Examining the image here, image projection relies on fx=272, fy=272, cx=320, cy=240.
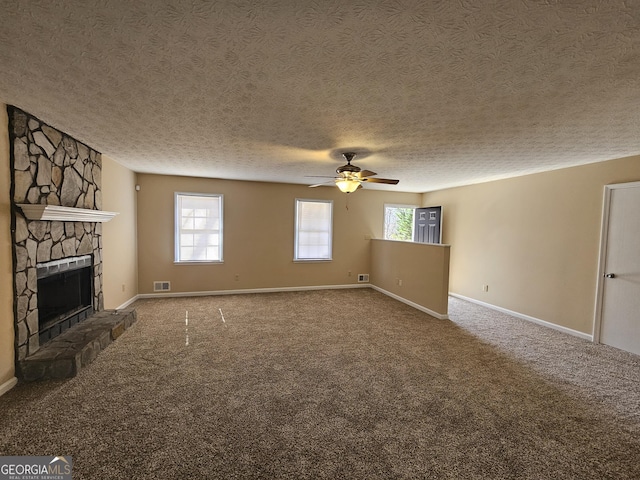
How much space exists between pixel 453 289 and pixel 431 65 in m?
5.64

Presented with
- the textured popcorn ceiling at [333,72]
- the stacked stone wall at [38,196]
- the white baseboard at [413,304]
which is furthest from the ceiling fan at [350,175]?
the stacked stone wall at [38,196]

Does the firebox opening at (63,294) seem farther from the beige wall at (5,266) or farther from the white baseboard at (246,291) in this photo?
the white baseboard at (246,291)

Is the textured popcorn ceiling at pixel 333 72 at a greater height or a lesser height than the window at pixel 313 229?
greater

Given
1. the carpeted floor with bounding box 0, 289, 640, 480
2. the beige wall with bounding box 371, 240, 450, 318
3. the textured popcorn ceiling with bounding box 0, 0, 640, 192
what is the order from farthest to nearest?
the beige wall with bounding box 371, 240, 450, 318 < the carpeted floor with bounding box 0, 289, 640, 480 < the textured popcorn ceiling with bounding box 0, 0, 640, 192

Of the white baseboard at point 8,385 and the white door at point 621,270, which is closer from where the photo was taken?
the white baseboard at point 8,385

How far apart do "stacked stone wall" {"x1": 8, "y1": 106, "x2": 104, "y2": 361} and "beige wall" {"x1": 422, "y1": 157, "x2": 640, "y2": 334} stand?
6.54 meters

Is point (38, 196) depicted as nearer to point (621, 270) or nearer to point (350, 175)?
point (350, 175)

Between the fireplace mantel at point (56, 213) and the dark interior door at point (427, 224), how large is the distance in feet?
21.2

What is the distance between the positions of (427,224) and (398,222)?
0.78 metres

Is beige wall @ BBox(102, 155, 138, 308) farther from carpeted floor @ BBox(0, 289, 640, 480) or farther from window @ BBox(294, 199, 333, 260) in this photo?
window @ BBox(294, 199, 333, 260)

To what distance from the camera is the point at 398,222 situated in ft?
24.3

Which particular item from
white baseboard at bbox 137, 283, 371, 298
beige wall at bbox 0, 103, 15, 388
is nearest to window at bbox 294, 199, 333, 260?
white baseboard at bbox 137, 283, 371, 298

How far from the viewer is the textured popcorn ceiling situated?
1265 millimetres

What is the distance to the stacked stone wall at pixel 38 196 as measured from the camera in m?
2.46
